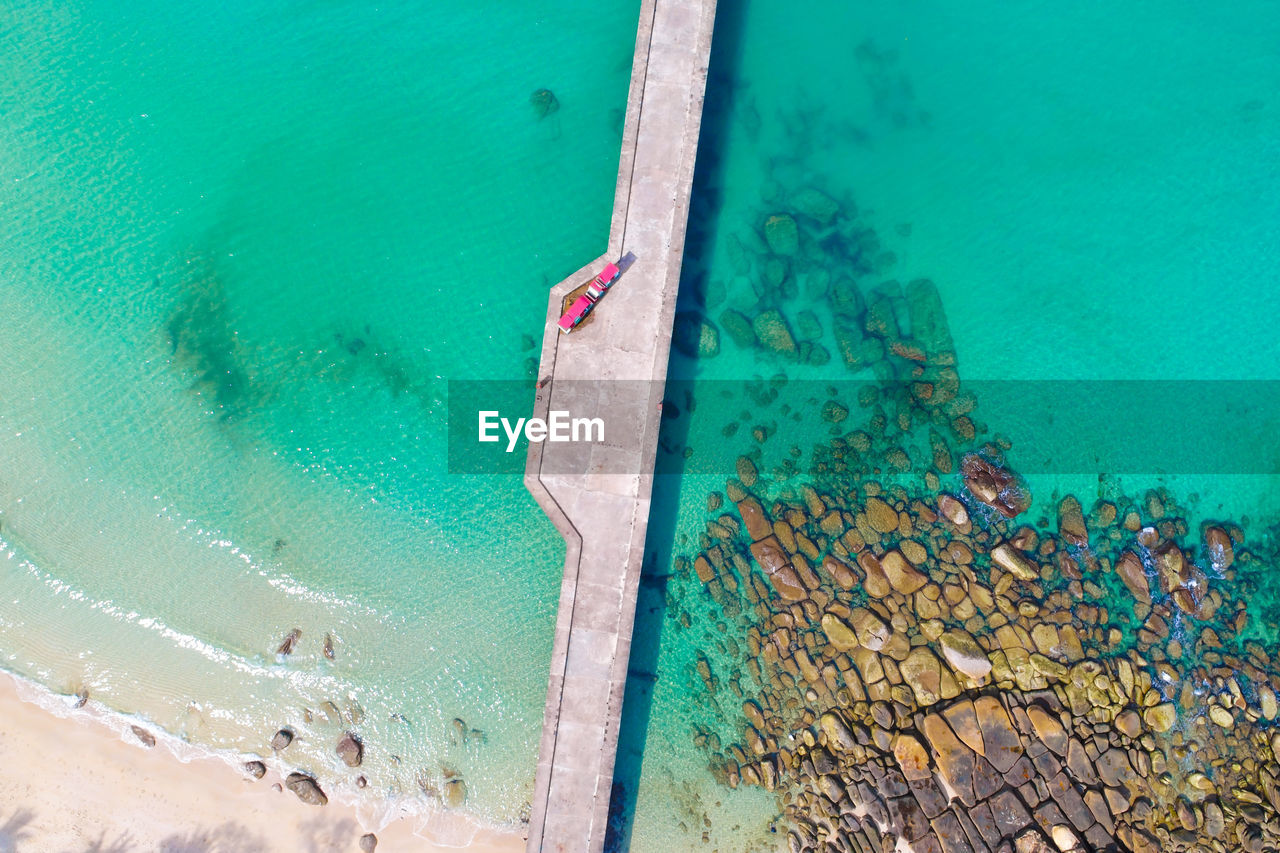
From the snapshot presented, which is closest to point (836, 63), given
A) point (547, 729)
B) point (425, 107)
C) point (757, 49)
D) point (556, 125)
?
point (757, 49)

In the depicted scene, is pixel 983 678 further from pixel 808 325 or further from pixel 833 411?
pixel 808 325

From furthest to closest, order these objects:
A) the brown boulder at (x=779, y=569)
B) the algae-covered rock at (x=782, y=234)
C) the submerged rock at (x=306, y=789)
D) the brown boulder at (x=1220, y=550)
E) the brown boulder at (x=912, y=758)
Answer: the brown boulder at (x=1220, y=550) < the algae-covered rock at (x=782, y=234) < the brown boulder at (x=779, y=569) < the brown boulder at (x=912, y=758) < the submerged rock at (x=306, y=789)

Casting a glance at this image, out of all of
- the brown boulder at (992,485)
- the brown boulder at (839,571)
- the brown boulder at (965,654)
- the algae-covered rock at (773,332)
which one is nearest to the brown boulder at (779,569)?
the brown boulder at (839,571)

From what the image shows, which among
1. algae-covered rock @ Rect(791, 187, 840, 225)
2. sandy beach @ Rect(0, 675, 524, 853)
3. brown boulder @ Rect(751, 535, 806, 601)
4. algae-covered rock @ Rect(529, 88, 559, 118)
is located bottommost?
sandy beach @ Rect(0, 675, 524, 853)

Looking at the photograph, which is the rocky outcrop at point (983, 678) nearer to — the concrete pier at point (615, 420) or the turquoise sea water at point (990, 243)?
the turquoise sea water at point (990, 243)

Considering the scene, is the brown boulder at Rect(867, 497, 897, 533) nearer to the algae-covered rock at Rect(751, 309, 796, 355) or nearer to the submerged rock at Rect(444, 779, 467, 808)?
the algae-covered rock at Rect(751, 309, 796, 355)

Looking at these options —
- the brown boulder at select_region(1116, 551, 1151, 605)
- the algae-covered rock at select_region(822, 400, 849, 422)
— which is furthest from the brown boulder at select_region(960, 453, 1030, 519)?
the algae-covered rock at select_region(822, 400, 849, 422)
